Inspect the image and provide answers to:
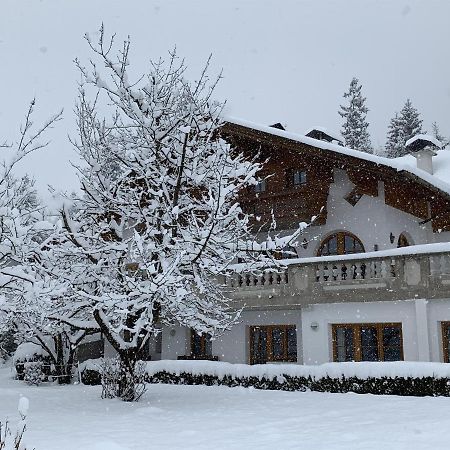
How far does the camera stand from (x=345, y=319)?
17031mm

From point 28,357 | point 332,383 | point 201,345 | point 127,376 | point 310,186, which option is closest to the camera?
point 127,376

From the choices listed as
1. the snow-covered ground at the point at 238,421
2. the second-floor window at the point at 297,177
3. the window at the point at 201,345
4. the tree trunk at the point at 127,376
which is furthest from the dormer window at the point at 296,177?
the tree trunk at the point at 127,376

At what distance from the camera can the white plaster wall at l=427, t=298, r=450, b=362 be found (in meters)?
15.4

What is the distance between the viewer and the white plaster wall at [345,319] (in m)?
16.0

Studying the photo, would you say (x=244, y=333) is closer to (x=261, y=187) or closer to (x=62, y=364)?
(x=261, y=187)

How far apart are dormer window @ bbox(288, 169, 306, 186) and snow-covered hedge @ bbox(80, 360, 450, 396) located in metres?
7.68

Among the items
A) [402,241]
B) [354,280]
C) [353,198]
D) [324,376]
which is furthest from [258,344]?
[402,241]

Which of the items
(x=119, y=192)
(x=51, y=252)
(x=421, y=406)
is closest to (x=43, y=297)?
(x=51, y=252)

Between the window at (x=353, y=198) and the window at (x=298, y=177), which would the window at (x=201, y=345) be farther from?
the window at (x=353, y=198)

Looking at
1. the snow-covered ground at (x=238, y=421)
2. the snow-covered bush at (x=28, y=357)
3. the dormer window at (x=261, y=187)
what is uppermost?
the dormer window at (x=261, y=187)

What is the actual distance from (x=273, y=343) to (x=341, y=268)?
416cm

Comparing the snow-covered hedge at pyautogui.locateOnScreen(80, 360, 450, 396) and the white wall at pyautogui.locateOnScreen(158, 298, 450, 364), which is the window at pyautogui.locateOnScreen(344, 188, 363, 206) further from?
the snow-covered hedge at pyautogui.locateOnScreen(80, 360, 450, 396)

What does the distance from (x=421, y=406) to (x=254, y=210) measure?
11.3m

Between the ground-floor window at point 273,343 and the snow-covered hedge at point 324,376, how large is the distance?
3342 millimetres
